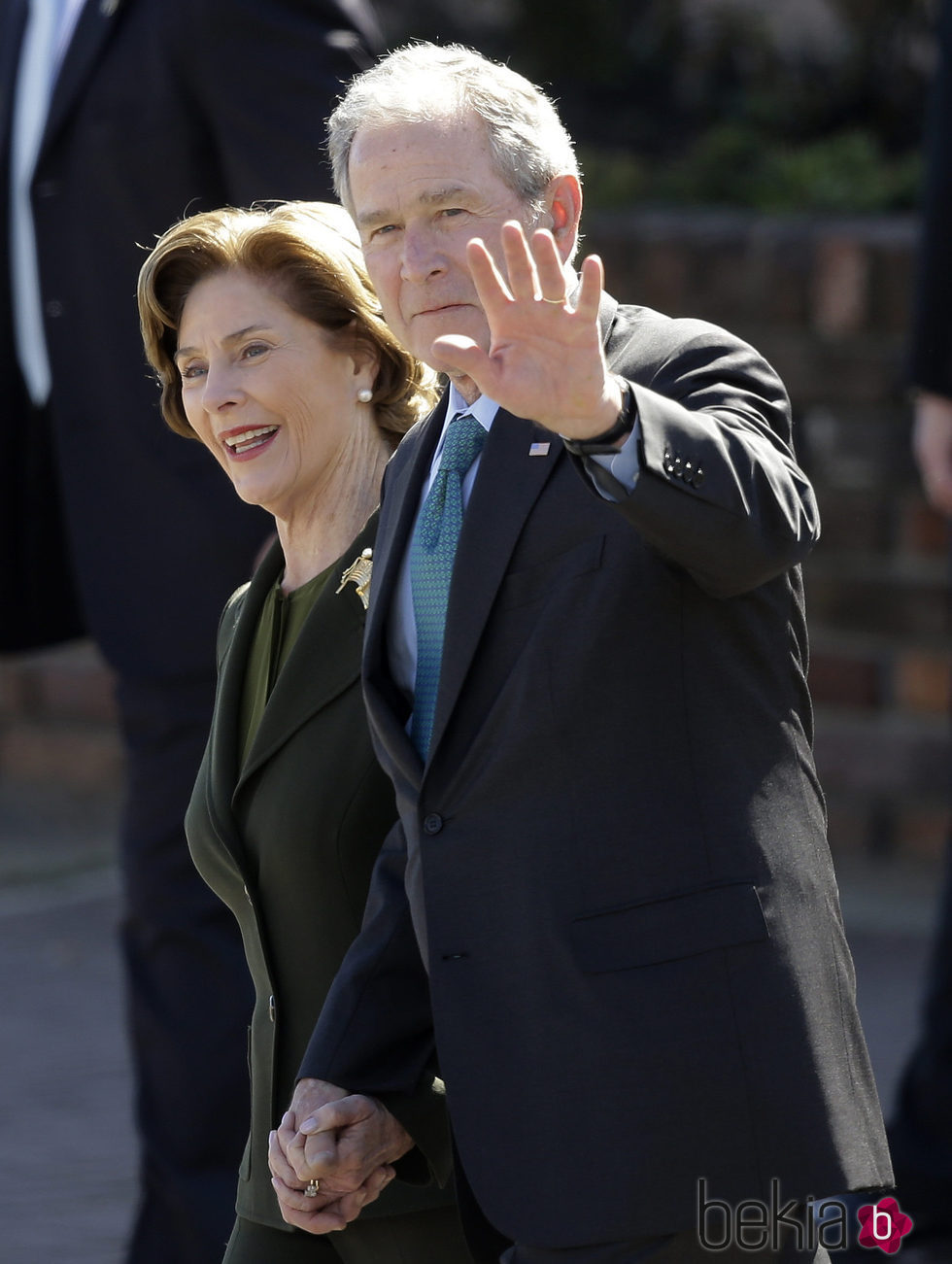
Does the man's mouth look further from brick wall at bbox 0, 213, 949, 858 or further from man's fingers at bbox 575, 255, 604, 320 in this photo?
brick wall at bbox 0, 213, 949, 858

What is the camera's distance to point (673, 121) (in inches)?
295

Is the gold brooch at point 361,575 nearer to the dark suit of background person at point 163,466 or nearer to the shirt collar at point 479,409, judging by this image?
the shirt collar at point 479,409

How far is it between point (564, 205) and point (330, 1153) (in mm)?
990

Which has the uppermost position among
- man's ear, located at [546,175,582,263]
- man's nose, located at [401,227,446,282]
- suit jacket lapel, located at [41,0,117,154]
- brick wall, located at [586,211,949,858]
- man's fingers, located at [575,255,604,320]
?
man's fingers, located at [575,255,604,320]

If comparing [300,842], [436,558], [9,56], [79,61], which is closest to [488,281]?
[436,558]

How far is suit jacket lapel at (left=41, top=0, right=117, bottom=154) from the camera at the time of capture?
3648mm

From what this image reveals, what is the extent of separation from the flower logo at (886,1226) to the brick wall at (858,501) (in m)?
2.36

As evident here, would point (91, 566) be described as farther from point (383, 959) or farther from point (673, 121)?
point (673, 121)

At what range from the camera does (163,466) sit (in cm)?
368

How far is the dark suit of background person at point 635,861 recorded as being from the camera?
192cm

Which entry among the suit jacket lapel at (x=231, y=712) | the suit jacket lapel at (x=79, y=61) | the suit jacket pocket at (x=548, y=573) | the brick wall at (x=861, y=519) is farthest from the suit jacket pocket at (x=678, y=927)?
the brick wall at (x=861, y=519)

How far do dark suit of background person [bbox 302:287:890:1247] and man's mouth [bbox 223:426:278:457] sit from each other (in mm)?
642

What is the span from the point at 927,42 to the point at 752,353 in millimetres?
5634

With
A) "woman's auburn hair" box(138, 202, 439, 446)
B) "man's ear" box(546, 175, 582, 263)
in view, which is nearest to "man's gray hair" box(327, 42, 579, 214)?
"man's ear" box(546, 175, 582, 263)
